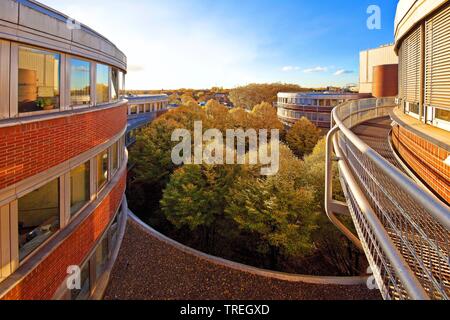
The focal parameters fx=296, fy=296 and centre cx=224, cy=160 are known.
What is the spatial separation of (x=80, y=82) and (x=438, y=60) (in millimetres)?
8223

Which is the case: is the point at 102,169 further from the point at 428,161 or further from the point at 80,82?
the point at 428,161

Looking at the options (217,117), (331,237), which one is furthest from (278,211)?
(217,117)

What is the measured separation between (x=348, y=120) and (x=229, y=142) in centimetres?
1705

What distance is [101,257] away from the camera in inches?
376

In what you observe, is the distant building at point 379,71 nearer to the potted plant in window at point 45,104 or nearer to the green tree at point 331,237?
the green tree at point 331,237

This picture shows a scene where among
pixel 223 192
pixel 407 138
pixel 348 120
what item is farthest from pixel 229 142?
pixel 407 138

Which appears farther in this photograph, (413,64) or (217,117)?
(217,117)

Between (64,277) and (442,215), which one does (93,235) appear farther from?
(442,215)

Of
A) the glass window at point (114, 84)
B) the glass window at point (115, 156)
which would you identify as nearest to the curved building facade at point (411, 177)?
the glass window at point (115, 156)

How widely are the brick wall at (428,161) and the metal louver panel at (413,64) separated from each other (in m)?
1.53

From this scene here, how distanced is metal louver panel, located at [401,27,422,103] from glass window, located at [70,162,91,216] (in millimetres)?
8894

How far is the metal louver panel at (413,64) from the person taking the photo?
26.5 ft

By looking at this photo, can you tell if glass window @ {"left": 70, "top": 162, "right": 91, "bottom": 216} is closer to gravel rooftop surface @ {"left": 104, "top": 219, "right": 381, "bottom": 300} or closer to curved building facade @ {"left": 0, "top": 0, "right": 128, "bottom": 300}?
curved building facade @ {"left": 0, "top": 0, "right": 128, "bottom": 300}

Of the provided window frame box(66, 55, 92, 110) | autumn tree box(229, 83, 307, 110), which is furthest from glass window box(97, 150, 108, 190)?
autumn tree box(229, 83, 307, 110)
